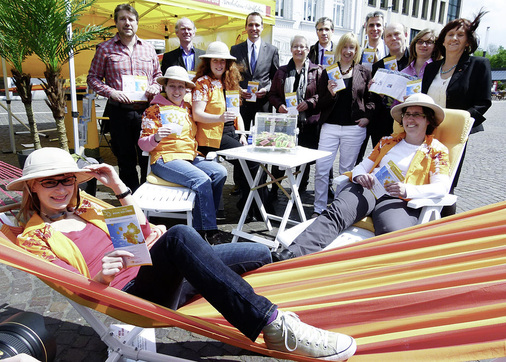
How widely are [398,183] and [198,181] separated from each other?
1.71 meters

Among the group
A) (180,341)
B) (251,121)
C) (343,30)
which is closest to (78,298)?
(180,341)

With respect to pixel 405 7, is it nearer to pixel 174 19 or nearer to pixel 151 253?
pixel 174 19

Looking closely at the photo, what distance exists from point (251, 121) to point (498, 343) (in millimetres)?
4171

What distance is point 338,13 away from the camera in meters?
27.6

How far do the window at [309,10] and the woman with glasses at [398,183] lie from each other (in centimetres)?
2388

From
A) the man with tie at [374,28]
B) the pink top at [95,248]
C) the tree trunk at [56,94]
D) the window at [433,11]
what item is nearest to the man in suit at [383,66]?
the man with tie at [374,28]

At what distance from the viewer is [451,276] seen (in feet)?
6.26

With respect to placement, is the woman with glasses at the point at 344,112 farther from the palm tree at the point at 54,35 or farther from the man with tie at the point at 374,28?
the palm tree at the point at 54,35

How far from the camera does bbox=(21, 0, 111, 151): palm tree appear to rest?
3.86 meters

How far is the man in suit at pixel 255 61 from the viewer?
5.43 meters

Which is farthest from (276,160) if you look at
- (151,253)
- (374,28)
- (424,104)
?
(374,28)

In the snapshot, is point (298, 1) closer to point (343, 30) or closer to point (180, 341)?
point (343, 30)

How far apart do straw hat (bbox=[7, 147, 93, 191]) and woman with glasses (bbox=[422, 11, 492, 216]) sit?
123 inches

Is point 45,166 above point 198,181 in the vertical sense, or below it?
above
